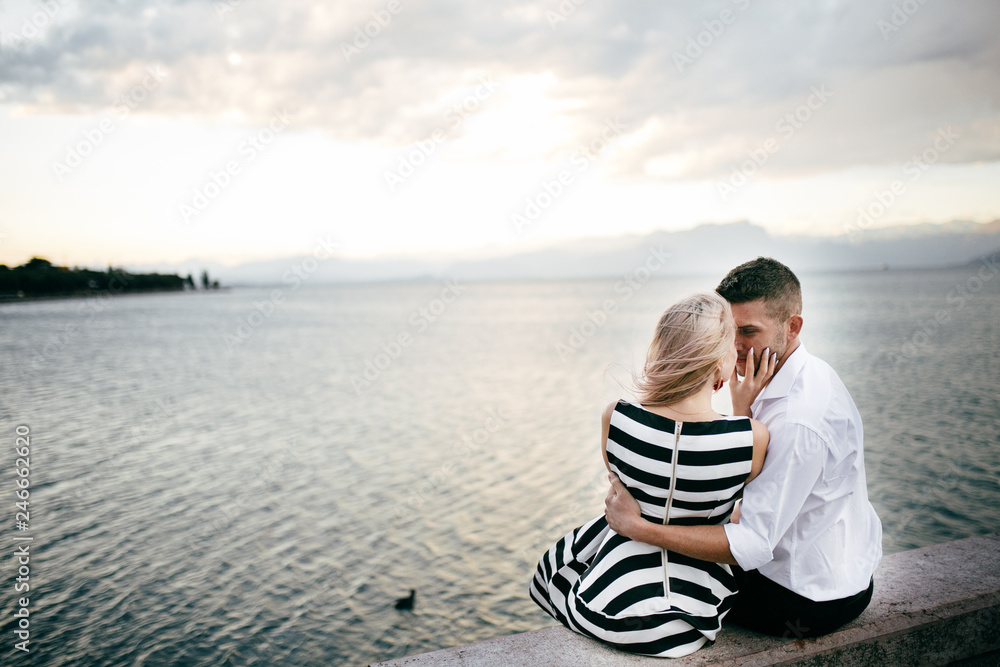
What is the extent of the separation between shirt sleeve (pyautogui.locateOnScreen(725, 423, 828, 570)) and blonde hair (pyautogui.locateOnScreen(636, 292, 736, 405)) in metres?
0.39

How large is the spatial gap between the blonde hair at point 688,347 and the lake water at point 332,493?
15.5ft

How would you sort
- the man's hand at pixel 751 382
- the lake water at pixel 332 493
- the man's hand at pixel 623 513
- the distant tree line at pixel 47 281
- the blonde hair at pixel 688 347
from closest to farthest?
1. the blonde hair at pixel 688 347
2. the man's hand at pixel 623 513
3. the man's hand at pixel 751 382
4. the lake water at pixel 332 493
5. the distant tree line at pixel 47 281

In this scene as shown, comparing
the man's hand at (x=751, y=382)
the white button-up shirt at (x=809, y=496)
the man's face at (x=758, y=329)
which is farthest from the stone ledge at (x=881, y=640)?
the man's face at (x=758, y=329)

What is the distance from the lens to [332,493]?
9727 mm

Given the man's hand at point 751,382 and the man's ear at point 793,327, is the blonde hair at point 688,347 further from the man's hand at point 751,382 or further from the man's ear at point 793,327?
the man's ear at point 793,327

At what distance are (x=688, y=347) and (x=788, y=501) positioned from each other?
699mm

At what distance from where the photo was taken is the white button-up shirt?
2.19 metres

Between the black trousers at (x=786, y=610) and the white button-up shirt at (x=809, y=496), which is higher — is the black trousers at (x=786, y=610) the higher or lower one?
the lower one

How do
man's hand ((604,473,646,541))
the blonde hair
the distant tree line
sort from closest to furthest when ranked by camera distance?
the blonde hair
man's hand ((604,473,646,541))
the distant tree line

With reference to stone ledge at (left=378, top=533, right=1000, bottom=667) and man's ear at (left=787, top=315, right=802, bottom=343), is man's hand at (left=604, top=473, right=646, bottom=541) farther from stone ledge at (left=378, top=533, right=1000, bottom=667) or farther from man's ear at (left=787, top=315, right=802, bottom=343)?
man's ear at (left=787, top=315, right=802, bottom=343)

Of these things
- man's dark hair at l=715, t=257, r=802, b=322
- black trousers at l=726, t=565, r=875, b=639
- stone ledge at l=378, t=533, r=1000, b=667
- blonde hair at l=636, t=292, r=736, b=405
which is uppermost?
man's dark hair at l=715, t=257, r=802, b=322

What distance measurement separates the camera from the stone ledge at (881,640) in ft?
7.64

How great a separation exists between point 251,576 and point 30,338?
4164cm

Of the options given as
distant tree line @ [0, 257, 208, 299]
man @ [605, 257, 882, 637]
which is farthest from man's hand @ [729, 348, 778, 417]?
distant tree line @ [0, 257, 208, 299]
